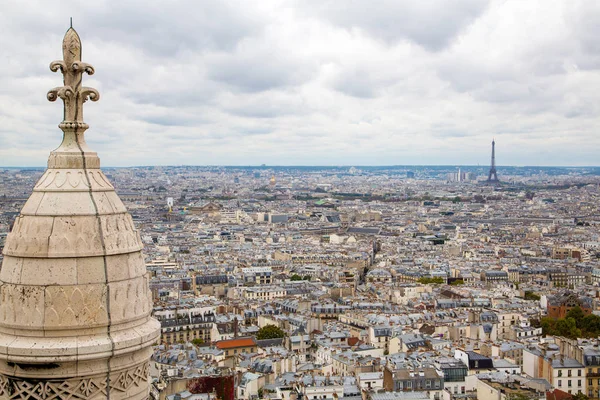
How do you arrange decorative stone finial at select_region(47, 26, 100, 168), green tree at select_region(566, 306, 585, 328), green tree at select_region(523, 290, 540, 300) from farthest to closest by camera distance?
1. green tree at select_region(523, 290, 540, 300)
2. green tree at select_region(566, 306, 585, 328)
3. decorative stone finial at select_region(47, 26, 100, 168)

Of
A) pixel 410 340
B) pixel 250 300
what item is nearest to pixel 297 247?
pixel 250 300

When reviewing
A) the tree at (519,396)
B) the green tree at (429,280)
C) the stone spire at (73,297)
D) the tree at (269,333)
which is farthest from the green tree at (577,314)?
the stone spire at (73,297)

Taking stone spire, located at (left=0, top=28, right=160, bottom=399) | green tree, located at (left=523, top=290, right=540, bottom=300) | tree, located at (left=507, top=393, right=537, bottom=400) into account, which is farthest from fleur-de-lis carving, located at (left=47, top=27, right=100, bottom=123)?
green tree, located at (left=523, top=290, right=540, bottom=300)

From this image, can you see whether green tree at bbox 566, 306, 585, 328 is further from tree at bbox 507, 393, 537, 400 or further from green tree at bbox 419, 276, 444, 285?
tree at bbox 507, 393, 537, 400

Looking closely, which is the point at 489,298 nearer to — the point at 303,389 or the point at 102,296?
the point at 303,389

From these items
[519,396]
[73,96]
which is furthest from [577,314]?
[73,96]

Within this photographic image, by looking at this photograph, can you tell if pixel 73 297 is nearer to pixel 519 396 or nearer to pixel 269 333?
pixel 519 396

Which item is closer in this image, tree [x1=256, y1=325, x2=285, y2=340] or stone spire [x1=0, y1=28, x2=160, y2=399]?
stone spire [x1=0, y1=28, x2=160, y2=399]

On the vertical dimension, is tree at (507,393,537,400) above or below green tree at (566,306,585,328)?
above
